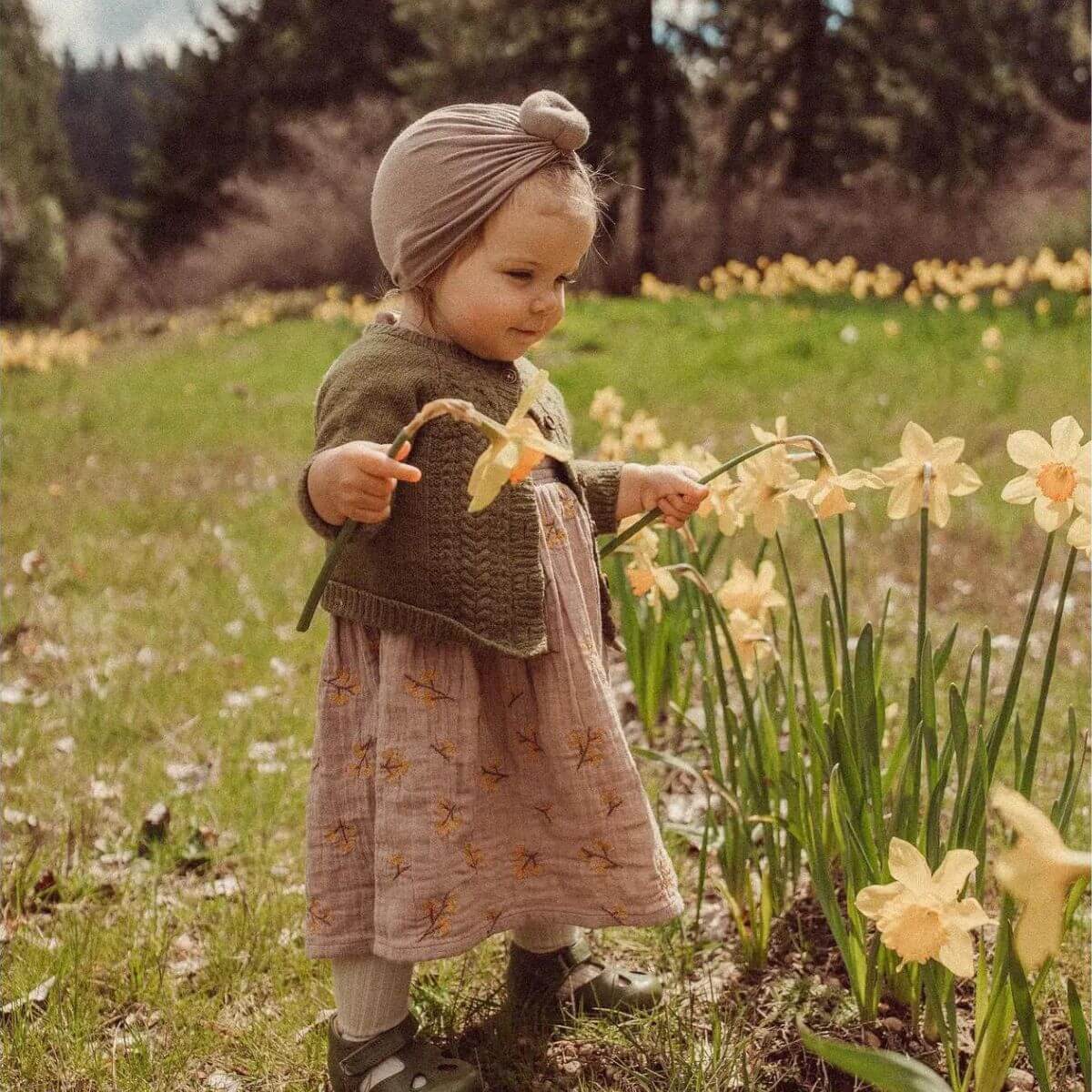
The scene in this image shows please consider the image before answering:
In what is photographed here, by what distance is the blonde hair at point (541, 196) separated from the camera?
1.45 m

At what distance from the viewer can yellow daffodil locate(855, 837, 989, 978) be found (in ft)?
3.85

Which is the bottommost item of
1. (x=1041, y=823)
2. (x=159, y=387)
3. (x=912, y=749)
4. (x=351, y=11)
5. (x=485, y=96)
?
(x=159, y=387)

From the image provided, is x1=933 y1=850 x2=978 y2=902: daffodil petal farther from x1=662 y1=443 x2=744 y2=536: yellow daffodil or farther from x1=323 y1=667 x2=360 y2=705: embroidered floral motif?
x1=323 y1=667 x2=360 y2=705: embroidered floral motif

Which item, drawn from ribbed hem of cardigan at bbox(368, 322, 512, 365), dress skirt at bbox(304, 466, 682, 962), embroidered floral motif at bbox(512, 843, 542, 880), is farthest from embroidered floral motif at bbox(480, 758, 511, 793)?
ribbed hem of cardigan at bbox(368, 322, 512, 365)

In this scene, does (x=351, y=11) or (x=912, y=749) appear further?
(x=351, y=11)

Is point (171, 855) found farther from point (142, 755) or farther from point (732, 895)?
point (732, 895)

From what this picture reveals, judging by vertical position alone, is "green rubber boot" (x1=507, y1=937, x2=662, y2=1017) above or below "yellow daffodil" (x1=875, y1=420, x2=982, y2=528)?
below

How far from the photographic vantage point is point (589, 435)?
19.4 ft

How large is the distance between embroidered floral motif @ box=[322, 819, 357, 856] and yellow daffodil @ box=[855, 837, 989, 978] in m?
0.75

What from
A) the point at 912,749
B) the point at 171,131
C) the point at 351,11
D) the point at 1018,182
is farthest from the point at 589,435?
the point at 171,131

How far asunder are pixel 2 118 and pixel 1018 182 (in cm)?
1544

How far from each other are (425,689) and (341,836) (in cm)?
27

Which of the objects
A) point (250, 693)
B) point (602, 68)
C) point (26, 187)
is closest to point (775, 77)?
point (602, 68)

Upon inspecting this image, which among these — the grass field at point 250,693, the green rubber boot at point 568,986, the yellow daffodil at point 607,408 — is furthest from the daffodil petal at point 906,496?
the yellow daffodil at point 607,408
